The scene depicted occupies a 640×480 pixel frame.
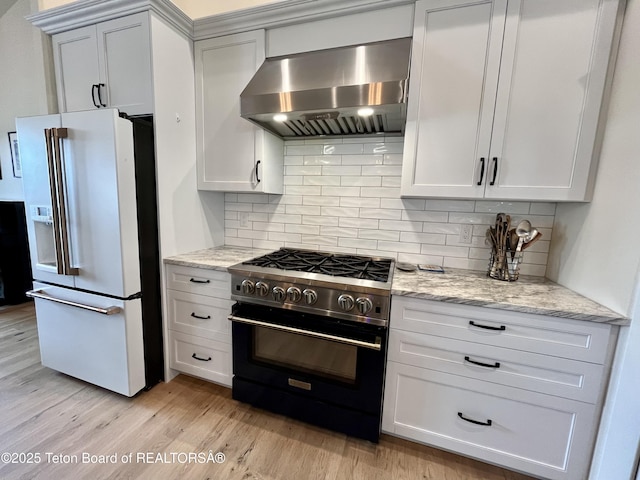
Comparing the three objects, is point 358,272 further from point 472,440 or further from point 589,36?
point 589,36

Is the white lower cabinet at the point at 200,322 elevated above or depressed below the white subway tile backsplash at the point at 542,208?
below

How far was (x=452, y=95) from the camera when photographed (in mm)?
1487

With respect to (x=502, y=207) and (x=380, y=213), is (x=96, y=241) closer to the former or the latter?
(x=380, y=213)

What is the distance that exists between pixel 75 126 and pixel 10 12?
3.48 meters

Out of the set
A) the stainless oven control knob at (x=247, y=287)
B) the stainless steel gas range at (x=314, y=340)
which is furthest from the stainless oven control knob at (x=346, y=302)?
the stainless oven control knob at (x=247, y=287)

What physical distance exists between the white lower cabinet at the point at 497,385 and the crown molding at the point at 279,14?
66.5 inches

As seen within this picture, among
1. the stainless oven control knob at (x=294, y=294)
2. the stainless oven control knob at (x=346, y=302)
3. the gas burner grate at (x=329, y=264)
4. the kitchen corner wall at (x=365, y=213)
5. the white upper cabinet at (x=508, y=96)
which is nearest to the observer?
the white upper cabinet at (x=508, y=96)

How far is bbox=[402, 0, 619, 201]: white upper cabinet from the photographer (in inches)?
50.9

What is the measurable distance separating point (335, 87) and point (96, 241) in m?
1.69

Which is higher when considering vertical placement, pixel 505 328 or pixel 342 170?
pixel 342 170

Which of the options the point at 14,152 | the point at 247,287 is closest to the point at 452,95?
the point at 247,287

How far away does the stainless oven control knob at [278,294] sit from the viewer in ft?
5.03

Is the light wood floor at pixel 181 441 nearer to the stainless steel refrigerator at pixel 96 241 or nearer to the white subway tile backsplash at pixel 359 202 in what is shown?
the stainless steel refrigerator at pixel 96 241

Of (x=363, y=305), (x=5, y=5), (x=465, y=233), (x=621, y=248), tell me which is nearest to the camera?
(x=621, y=248)
